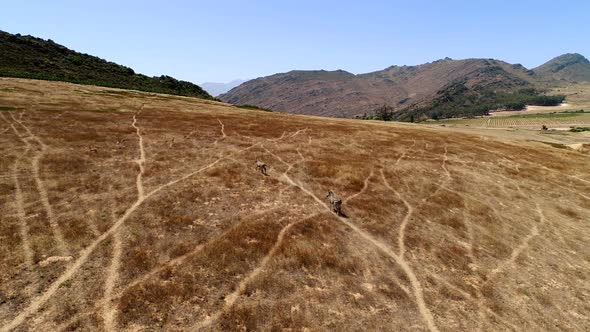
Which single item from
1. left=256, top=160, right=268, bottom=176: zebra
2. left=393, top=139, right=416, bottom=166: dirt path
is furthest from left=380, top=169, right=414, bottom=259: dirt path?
left=256, top=160, right=268, bottom=176: zebra

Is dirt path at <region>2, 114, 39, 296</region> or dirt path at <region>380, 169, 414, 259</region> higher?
dirt path at <region>2, 114, 39, 296</region>

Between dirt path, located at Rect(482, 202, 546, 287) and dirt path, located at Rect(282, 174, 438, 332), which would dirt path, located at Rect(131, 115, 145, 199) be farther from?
dirt path, located at Rect(482, 202, 546, 287)

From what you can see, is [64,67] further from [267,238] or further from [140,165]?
[267,238]

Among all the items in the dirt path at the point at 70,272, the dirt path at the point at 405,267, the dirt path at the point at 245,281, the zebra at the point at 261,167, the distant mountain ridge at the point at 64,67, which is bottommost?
the dirt path at the point at 405,267

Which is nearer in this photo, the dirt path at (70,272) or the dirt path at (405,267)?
the dirt path at (70,272)

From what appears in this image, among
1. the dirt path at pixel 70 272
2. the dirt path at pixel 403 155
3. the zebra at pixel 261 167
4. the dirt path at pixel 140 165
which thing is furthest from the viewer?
the dirt path at pixel 403 155

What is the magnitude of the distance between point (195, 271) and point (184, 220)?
17.1ft

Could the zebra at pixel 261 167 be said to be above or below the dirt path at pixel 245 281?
above

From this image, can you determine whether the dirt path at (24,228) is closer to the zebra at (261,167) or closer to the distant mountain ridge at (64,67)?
the zebra at (261,167)

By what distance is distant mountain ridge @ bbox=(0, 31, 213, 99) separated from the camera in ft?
297

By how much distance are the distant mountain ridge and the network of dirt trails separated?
202 ft

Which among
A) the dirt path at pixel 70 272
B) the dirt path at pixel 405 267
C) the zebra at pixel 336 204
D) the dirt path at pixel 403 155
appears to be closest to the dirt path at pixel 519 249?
the dirt path at pixel 405 267

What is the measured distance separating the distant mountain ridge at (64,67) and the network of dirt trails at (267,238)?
202ft

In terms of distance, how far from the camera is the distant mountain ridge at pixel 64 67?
9062cm
